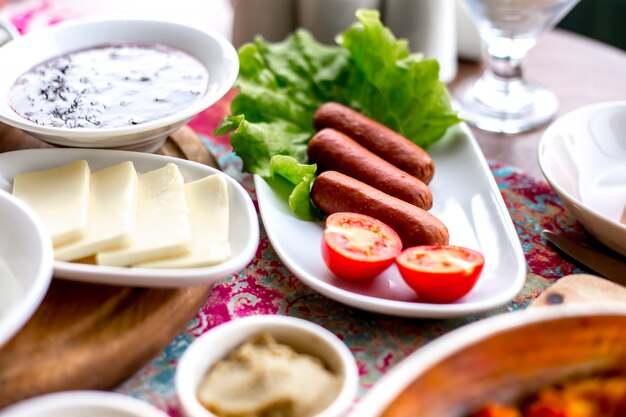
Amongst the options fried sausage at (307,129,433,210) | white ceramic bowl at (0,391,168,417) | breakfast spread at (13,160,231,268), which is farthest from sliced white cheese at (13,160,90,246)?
fried sausage at (307,129,433,210)

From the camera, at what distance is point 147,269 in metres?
1.83

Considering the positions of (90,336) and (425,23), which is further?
(425,23)

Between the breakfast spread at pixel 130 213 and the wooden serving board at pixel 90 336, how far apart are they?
0.12 meters

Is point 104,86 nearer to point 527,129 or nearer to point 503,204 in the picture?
point 503,204

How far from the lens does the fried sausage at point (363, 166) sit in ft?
7.61

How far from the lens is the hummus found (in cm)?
159

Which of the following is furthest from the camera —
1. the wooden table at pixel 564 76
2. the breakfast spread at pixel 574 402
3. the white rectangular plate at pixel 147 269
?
the wooden table at pixel 564 76

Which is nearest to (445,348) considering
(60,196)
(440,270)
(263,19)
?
(440,270)

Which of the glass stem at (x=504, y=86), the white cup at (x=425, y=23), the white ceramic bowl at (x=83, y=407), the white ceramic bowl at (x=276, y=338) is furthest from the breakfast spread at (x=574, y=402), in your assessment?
the white cup at (x=425, y=23)

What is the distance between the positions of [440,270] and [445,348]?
457mm

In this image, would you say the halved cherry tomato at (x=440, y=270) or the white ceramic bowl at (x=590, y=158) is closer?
the halved cherry tomato at (x=440, y=270)

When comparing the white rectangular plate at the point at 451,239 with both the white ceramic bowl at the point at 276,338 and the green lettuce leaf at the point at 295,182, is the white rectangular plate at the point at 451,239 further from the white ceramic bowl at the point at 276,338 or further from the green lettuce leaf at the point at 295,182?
the white ceramic bowl at the point at 276,338

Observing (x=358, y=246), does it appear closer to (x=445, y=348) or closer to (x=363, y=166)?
(x=363, y=166)

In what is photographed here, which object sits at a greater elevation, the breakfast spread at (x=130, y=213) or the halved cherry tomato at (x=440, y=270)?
the breakfast spread at (x=130, y=213)
